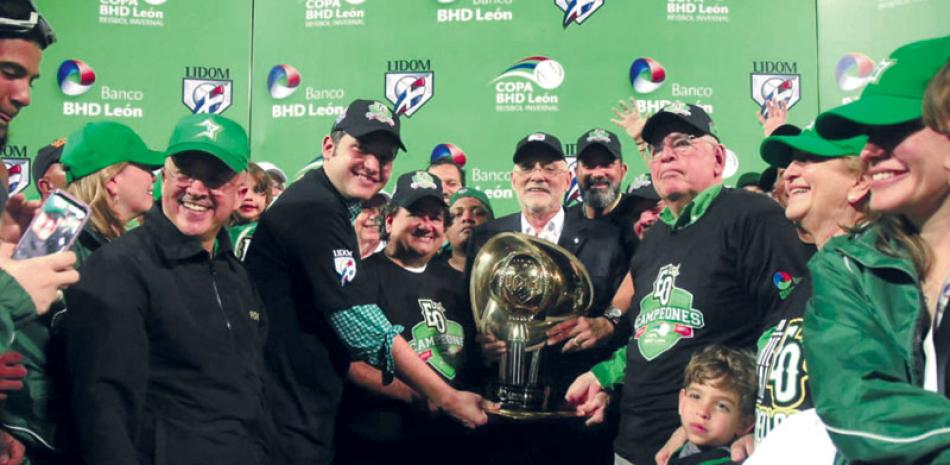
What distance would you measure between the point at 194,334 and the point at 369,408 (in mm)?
1207

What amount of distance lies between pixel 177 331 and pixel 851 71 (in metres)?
4.42

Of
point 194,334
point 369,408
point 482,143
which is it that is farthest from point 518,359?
point 482,143

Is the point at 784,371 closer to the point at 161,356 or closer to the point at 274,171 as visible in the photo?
the point at 161,356

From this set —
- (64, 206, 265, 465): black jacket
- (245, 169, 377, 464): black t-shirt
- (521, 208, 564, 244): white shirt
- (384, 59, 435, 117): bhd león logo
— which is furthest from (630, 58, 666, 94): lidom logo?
(64, 206, 265, 465): black jacket

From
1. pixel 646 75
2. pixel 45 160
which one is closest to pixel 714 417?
pixel 45 160

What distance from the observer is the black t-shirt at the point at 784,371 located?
209 centimetres

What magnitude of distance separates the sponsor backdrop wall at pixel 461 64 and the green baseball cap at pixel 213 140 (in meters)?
2.96

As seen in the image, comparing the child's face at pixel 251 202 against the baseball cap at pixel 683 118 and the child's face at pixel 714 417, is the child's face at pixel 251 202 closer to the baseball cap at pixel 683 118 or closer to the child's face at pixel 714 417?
the baseball cap at pixel 683 118

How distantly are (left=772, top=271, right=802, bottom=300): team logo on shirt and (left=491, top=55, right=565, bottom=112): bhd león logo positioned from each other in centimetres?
306

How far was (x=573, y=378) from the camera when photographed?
3443 mm

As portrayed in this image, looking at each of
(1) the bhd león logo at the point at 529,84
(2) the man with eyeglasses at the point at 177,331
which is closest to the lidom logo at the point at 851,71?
(1) the bhd león logo at the point at 529,84

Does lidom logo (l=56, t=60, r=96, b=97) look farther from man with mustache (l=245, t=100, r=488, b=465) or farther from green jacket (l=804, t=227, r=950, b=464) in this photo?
green jacket (l=804, t=227, r=950, b=464)

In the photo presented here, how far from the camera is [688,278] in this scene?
2.87 meters

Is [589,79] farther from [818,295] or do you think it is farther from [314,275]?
[818,295]
